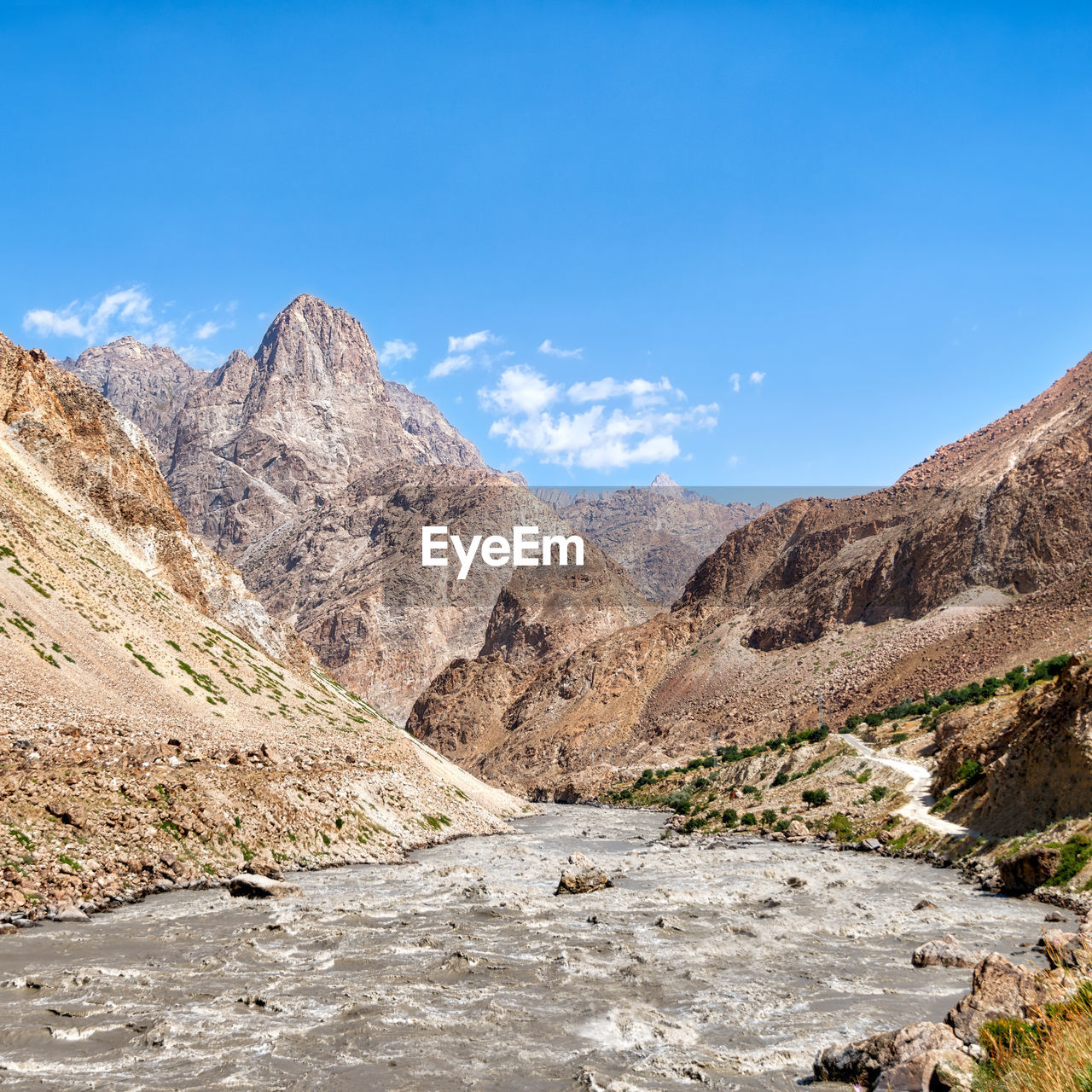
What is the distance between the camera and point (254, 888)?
79.7 ft

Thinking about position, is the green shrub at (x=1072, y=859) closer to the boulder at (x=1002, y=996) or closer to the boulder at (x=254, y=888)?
the boulder at (x=1002, y=996)

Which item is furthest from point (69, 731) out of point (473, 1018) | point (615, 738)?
point (615, 738)

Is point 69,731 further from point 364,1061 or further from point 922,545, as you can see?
point 922,545

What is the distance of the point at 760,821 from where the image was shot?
4909cm

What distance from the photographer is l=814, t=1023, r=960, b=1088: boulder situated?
9336 mm

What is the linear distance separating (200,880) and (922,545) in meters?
99.1

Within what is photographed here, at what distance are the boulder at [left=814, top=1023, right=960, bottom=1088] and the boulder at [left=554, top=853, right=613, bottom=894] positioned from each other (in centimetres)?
1795

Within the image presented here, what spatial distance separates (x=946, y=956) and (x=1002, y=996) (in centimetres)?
797

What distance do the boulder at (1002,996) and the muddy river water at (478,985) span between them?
8.29 ft

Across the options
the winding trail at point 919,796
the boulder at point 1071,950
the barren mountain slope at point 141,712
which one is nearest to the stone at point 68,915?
the barren mountain slope at point 141,712

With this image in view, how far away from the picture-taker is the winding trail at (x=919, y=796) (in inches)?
1393

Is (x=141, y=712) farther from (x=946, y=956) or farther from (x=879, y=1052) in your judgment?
(x=879, y=1052)

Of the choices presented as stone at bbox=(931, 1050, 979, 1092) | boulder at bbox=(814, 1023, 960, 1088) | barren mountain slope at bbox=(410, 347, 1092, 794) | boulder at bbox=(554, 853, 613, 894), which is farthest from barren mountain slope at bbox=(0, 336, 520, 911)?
barren mountain slope at bbox=(410, 347, 1092, 794)

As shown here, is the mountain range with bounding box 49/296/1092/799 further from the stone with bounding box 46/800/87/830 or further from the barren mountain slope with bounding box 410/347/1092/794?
the stone with bounding box 46/800/87/830
